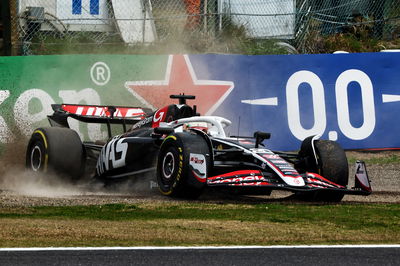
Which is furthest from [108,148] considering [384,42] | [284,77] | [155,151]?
[384,42]

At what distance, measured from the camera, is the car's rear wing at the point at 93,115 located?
503 inches

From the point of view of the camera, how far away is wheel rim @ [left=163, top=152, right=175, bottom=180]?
1036cm

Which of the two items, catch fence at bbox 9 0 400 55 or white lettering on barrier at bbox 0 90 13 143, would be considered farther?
catch fence at bbox 9 0 400 55

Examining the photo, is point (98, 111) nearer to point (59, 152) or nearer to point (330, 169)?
point (59, 152)

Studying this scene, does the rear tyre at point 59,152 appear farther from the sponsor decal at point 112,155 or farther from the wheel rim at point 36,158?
the sponsor decal at point 112,155

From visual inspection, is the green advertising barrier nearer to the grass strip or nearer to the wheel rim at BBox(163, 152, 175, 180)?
the wheel rim at BBox(163, 152, 175, 180)

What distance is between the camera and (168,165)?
34.3 ft

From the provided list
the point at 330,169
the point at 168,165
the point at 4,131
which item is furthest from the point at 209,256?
the point at 4,131

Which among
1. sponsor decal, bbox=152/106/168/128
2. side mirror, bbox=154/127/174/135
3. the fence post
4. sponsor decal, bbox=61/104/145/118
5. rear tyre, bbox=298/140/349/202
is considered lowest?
rear tyre, bbox=298/140/349/202

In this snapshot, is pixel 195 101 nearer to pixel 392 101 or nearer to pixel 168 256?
pixel 392 101

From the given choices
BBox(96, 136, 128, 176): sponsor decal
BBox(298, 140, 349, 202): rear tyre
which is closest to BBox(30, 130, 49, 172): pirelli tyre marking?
BBox(96, 136, 128, 176): sponsor decal

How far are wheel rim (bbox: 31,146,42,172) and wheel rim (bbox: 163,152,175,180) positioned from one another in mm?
2206

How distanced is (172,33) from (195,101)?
3.05 metres

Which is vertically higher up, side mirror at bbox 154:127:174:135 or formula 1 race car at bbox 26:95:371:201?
side mirror at bbox 154:127:174:135
